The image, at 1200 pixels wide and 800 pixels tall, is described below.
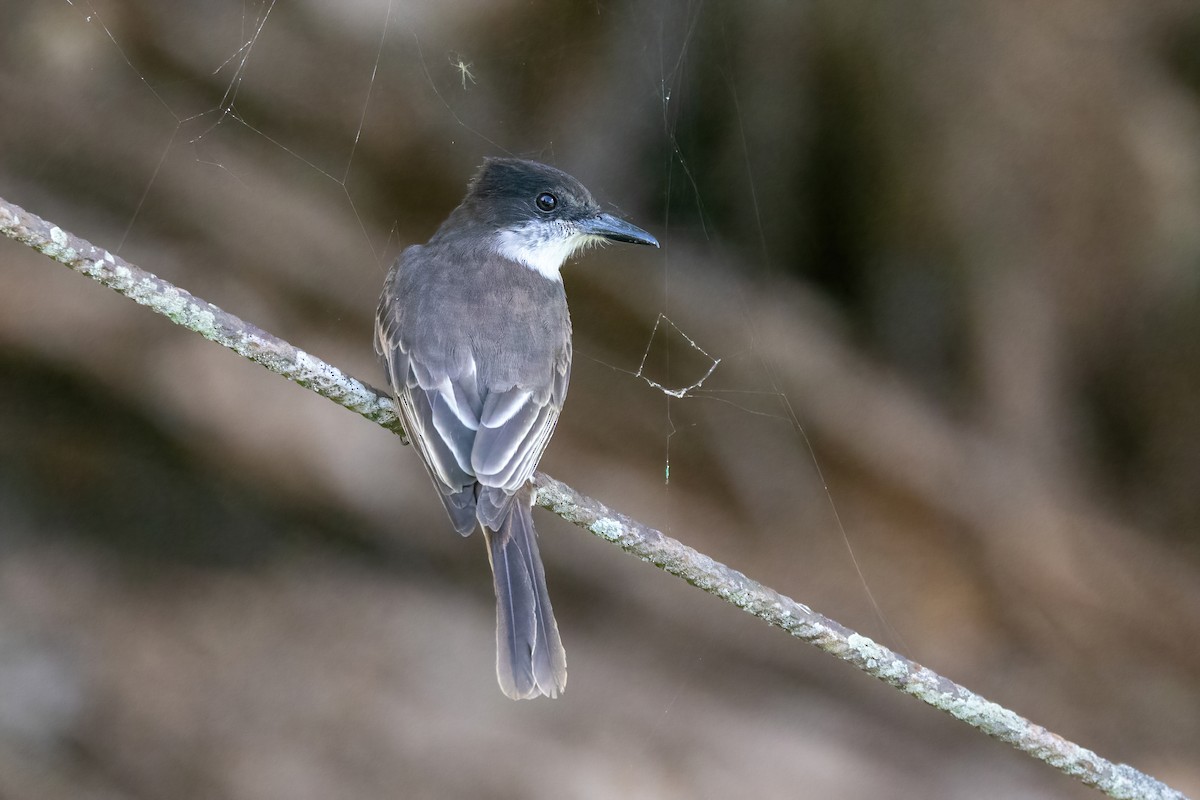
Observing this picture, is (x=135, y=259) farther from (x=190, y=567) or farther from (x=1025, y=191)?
(x=1025, y=191)

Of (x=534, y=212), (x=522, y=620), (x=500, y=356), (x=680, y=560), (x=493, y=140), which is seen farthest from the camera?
(x=493, y=140)

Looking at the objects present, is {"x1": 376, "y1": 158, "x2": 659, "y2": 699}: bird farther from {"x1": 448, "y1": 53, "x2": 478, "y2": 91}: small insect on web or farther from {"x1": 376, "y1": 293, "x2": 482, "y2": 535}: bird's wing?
{"x1": 448, "y1": 53, "x2": 478, "y2": 91}: small insect on web

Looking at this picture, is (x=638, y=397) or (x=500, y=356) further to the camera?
(x=638, y=397)

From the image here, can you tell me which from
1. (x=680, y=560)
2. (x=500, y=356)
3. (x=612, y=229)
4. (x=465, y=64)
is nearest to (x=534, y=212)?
(x=612, y=229)

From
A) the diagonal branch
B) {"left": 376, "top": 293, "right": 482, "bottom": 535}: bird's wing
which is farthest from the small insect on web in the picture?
the diagonal branch

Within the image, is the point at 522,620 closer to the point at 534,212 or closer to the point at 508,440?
the point at 508,440

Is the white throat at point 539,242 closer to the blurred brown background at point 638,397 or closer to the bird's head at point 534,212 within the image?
the bird's head at point 534,212
